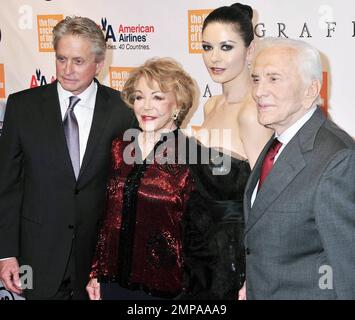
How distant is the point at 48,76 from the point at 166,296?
2234mm

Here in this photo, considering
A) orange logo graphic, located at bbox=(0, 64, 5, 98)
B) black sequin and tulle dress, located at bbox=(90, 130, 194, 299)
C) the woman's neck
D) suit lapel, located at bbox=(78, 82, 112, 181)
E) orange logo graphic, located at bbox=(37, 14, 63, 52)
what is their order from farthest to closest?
1. orange logo graphic, located at bbox=(0, 64, 5, 98)
2. orange logo graphic, located at bbox=(37, 14, 63, 52)
3. suit lapel, located at bbox=(78, 82, 112, 181)
4. the woman's neck
5. black sequin and tulle dress, located at bbox=(90, 130, 194, 299)

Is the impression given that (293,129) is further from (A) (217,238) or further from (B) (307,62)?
(A) (217,238)

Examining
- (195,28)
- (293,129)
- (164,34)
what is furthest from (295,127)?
(164,34)

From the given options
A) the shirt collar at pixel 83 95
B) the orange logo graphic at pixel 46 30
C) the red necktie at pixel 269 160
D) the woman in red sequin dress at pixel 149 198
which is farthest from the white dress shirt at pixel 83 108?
the orange logo graphic at pixel 46 30

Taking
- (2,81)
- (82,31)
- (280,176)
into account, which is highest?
(82,31)

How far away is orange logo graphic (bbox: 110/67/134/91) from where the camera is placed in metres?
3.76

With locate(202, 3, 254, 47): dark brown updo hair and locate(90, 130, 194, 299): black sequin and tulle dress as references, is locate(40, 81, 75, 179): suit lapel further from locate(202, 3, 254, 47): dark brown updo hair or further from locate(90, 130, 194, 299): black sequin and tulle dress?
locate(202, 3, 254, 47): dark brown updo hair

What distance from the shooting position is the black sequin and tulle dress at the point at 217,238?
2.22 m

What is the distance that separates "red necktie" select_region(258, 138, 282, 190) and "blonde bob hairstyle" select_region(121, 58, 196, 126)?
42 centimetres

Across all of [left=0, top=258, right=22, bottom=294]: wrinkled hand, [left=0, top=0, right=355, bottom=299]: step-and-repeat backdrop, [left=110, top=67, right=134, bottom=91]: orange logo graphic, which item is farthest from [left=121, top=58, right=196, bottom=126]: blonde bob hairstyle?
[left=110, top=67, right=134, bottom=91]: orange logo graphic

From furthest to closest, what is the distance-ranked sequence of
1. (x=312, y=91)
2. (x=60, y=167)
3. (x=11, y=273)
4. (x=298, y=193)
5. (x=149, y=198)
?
(x=11, y=273), (x=60, y=167), (x=149, y=198), (x=312, y=91), (x=298, y=193)

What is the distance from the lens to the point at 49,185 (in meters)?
2.48

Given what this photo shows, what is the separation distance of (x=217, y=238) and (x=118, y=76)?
1.81 meters

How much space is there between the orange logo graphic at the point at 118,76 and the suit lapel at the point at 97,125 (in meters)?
1.19
